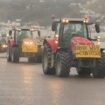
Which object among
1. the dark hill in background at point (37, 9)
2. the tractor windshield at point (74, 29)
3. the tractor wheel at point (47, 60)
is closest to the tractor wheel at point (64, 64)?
the tractor windshield at point (74, 29)

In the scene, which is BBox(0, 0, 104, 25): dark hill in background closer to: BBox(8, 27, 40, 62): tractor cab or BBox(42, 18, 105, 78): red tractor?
BBox(8, 27, 40, 62): tractor cab

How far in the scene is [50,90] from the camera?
695 inches

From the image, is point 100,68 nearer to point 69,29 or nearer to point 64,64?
point 64,64

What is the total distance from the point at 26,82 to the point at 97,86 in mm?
2610

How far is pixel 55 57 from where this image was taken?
2392cm

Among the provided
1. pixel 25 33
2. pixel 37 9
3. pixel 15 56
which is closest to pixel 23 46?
pixel 15 56

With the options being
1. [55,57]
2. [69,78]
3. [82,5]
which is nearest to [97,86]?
[69,78]

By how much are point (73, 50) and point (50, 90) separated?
18.3 ft

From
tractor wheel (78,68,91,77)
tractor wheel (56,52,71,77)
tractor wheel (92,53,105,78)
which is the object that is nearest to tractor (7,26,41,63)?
tractor wheel (78,68,91,77)

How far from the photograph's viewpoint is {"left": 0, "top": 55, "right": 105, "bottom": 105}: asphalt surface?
1498 centimetres

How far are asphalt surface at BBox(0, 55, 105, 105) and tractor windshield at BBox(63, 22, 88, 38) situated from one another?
2.14m

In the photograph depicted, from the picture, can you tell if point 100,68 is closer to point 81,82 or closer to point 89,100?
point 81,82

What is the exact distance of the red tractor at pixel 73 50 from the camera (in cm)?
2277

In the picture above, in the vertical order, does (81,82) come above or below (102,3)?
below
